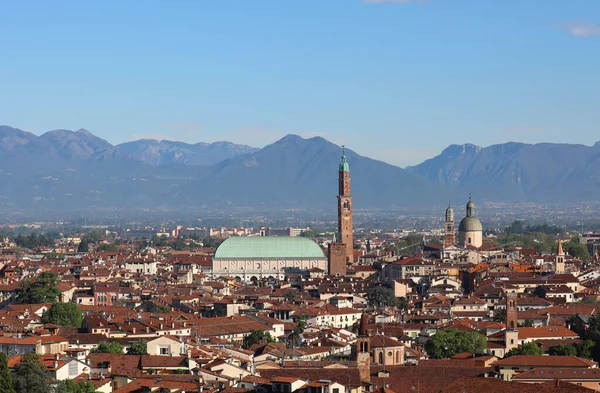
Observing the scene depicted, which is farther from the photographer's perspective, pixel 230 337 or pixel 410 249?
pixel 410 249

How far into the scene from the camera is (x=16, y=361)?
39344 millimetres

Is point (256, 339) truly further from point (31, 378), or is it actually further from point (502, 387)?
point (502, 387)

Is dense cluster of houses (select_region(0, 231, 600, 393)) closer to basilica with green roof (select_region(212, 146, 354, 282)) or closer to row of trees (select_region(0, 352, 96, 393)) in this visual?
row of trees (select_region(0, 352, 96, 393))

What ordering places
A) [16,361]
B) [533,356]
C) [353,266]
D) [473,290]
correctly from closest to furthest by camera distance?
[16,361], [533,356], [473,290], [353,266]

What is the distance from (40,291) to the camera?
6894cm

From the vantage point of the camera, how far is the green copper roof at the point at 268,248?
102 metres

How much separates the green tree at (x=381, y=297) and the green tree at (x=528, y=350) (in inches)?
964

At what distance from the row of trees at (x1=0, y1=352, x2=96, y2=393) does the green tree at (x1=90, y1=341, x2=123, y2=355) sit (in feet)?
21.8

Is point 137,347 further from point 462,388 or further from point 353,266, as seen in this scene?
point 353,266

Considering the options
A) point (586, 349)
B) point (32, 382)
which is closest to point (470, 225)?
point (586, 349)

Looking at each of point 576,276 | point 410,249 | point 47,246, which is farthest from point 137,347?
point 47,246

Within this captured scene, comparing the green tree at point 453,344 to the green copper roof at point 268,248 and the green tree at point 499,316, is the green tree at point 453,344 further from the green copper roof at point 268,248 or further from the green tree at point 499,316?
the green copper roof at point 268,248

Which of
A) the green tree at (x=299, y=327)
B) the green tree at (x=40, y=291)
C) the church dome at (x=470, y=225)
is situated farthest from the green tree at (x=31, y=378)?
the church dome at (x=470, y=225)

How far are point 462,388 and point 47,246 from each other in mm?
119051
